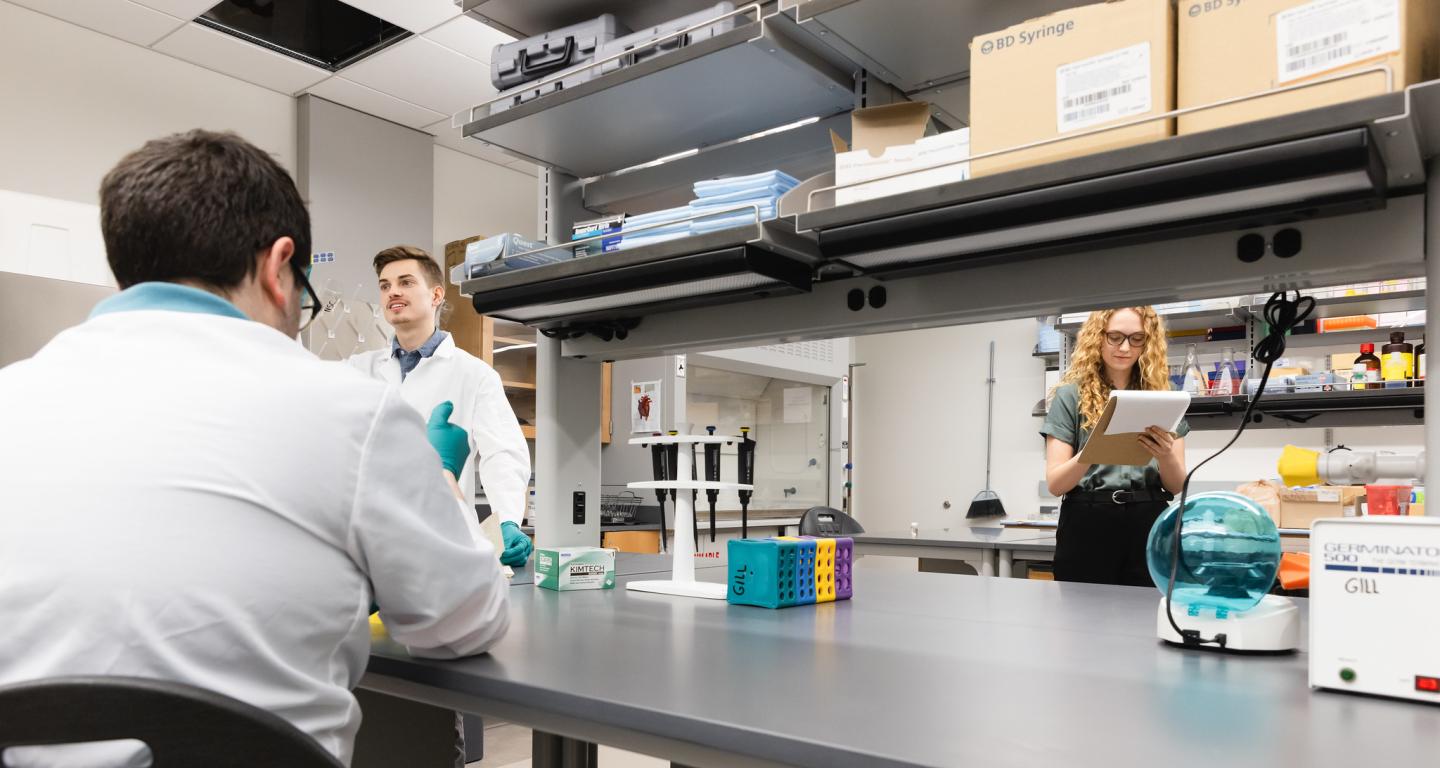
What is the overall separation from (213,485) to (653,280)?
2.90ft

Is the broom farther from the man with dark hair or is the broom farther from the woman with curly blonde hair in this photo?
the man with dark hair

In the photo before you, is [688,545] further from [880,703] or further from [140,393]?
[140,393]

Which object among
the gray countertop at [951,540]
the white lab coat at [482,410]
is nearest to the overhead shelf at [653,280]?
the white lab coat at [482,410]

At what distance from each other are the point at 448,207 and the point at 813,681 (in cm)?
462

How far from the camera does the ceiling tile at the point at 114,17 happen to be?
357 cm

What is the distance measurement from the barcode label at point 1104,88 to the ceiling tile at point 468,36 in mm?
2925

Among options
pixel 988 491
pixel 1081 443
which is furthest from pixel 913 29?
pixel 988 491

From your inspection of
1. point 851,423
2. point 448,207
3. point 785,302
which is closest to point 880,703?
point 785,302

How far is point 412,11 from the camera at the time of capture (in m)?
3.61

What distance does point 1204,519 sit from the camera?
1146mm

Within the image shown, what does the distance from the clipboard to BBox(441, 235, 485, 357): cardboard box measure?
11.8 ft

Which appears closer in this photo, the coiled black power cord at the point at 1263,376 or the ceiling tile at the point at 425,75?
the coiled black power cord at the point at 1263,376

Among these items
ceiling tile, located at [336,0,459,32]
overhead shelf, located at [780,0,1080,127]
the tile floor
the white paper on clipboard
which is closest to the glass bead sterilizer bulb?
the white paper on clipboard

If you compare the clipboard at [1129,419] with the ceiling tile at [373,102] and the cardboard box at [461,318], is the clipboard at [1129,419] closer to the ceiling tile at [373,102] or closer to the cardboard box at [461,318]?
the cardboard box at [461,318]
